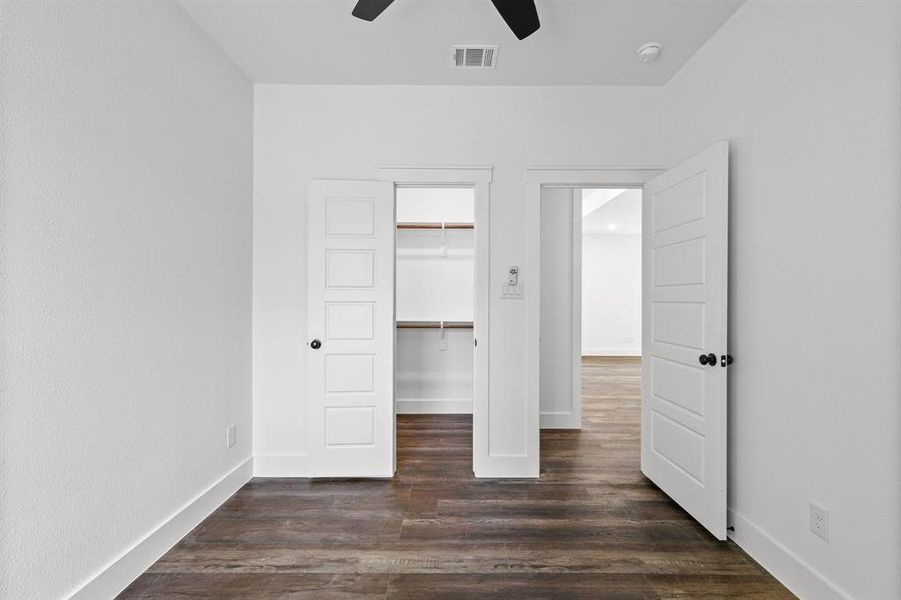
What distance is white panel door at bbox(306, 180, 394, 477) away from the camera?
2910 mm

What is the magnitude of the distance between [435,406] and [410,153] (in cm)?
263

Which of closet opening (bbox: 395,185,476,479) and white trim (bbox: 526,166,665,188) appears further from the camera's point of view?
closet opening (bbox: 395,185,476,479)

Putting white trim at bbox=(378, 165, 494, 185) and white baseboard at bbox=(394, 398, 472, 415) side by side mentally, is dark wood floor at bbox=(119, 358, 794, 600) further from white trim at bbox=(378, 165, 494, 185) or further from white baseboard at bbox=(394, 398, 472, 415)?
white trim at bbox=(378, 165, 494, 185)

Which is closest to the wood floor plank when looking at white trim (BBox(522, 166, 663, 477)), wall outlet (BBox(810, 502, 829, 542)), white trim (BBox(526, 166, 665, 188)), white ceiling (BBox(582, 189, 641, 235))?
wall outlet (BBox(810, 502, 829, 542))

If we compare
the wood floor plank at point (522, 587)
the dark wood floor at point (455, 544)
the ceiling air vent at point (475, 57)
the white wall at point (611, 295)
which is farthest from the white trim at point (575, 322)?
the white wall at point (611, 295)

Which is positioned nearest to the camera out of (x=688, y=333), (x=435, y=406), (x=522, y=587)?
(x=522, y=587)

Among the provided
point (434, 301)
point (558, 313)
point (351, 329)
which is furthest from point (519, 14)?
point (434, 301)

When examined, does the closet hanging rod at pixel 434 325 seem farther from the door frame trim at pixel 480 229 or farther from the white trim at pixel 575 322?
the door frame trim at pixel 480 229

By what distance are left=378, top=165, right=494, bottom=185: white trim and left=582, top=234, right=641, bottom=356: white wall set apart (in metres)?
6.64

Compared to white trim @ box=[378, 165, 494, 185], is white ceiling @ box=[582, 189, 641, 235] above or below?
above

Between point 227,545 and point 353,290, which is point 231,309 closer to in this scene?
point 353,290

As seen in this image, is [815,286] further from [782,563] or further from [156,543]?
[156,543]

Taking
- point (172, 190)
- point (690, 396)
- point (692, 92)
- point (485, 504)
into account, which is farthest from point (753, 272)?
point (172, 190)

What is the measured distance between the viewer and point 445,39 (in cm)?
246
